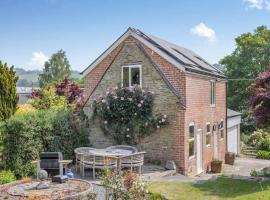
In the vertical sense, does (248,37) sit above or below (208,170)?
above

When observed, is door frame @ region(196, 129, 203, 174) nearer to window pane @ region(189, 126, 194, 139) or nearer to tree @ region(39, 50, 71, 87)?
window pane @ region(189, 126, 194, 139)

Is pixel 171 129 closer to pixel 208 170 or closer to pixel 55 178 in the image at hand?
pixel 208 170

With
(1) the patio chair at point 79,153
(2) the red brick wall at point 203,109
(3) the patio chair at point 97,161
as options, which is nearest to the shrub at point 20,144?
(1) the patio chair at point 79,153

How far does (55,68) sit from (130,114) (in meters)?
58.2

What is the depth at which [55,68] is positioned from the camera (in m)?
77.2

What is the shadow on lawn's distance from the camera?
49.7 ft

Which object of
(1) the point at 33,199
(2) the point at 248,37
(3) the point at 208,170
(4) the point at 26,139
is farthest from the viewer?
(2) the point at 248,37

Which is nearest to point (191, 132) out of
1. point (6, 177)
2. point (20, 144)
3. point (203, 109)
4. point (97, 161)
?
point (203, 109)

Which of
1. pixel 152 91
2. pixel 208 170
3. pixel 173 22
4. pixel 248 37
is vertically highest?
pixel 248 37

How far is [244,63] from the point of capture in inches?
1783

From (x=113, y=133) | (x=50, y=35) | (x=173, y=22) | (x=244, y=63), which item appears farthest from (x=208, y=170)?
(x=244, y=63)

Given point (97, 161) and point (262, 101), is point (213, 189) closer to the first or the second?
point (262, 101)

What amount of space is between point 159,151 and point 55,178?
8.21 metres

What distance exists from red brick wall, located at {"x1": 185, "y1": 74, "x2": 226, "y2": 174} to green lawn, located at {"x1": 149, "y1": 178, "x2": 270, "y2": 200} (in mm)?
4354
